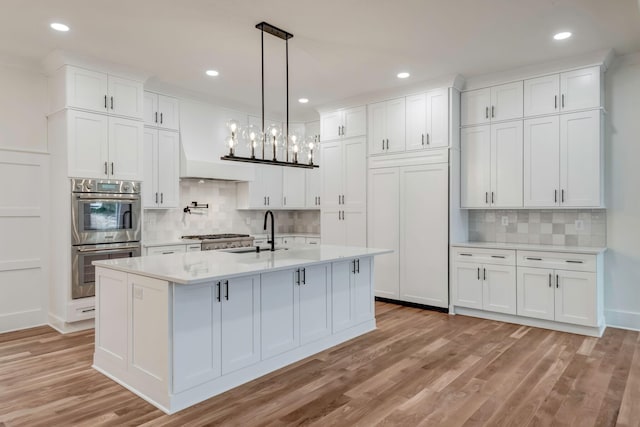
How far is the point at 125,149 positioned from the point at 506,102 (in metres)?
4.50

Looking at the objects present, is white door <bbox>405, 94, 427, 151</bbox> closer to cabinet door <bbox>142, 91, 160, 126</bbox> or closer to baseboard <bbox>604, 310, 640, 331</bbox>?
baseboard <bbox>604, 310, 640, 331</bbox>

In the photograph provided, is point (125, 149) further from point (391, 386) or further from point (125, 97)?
point (391, 386)

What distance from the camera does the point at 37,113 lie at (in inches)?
183

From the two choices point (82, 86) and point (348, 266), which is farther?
point (82, 86)

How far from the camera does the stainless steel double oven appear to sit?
443 centimetres

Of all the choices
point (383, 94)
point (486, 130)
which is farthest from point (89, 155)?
point (486, 130)

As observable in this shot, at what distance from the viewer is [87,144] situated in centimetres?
447

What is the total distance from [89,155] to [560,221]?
5382 millimetres

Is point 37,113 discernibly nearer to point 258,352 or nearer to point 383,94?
point 258,352

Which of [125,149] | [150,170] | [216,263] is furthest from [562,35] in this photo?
[150,170]

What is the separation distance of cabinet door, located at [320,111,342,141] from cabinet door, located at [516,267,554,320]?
3.18 metres

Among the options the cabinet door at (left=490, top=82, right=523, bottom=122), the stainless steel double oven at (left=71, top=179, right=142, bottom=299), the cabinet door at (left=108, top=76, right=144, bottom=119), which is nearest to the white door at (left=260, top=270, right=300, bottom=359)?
the stainless steel double oven at (left=71, top=179, right=142, bottom=299)

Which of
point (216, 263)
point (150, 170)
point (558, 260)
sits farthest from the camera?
point (150, 170)

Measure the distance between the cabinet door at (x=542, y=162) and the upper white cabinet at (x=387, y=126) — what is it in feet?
5.02
